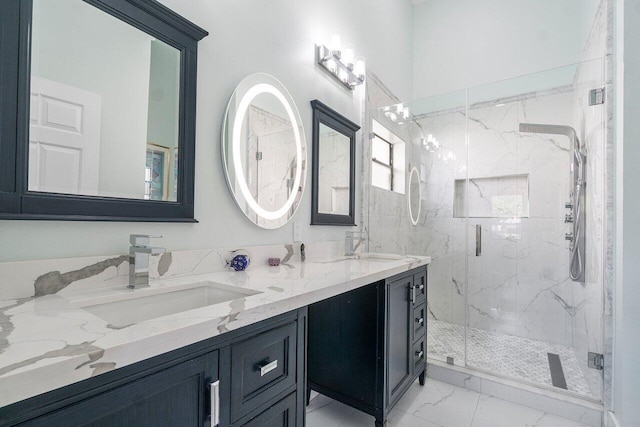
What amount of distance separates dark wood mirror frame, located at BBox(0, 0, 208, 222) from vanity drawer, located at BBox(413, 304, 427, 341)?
145cm

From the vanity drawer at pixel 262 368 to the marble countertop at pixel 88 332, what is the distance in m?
0.08

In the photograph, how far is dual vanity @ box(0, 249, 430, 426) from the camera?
0.49 meters

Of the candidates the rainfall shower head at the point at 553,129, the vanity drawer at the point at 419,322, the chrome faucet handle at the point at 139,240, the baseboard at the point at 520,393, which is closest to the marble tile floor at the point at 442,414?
the baseboard at the point at 520,393

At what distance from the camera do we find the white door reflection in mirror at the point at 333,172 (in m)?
2.11

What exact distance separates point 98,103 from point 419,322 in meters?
2.00

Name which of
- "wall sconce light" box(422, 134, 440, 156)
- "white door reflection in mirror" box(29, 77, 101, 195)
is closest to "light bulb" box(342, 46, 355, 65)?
"wall sconce light" box(422, 134, 440, 156)

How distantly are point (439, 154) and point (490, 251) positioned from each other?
981 mm

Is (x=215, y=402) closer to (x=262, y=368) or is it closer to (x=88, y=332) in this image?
(x=262, y=368)

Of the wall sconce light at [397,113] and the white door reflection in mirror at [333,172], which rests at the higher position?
the wall sconce light at [397,113]

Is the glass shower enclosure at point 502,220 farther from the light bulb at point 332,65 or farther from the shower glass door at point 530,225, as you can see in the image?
the light bulb at point 332,65

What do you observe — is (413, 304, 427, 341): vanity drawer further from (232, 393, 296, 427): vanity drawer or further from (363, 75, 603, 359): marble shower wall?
(232, 393, 296, 427): vanity drawer

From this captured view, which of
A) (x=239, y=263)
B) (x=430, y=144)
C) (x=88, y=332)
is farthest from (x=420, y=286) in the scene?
(x=88, y=332)

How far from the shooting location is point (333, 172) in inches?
87.7

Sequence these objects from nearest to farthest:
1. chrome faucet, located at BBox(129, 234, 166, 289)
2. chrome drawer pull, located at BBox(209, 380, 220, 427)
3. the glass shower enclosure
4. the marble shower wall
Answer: chrome drawer pull, located at BBox(209, 380, 220, 427) < chrome faucet, located at BBox(129, 234, 166, 289) < the glass shower enclosure < the marble shower wall
